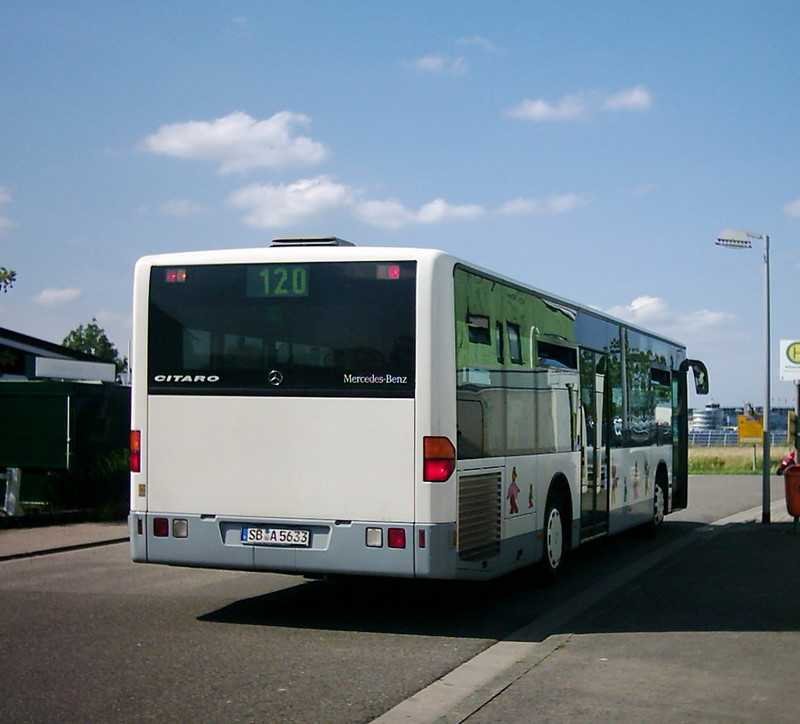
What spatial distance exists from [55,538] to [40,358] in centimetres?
1166

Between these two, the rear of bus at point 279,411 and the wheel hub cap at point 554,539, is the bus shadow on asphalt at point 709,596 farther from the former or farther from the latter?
the rear of bus at point 279,411

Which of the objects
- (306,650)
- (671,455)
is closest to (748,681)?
(306,650)

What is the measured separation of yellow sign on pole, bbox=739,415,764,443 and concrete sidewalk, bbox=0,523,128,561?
35155mm

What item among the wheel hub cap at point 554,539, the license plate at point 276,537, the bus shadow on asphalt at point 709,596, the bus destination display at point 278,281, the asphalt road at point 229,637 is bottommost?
the bus shadow on asphalt at point 709,596

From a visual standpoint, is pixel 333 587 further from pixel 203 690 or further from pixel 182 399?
pixel 203 690

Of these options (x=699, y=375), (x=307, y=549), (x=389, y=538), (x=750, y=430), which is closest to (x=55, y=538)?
(x=307, y=549)

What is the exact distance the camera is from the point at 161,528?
10.4 metres

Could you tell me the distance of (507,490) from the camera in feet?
36.7

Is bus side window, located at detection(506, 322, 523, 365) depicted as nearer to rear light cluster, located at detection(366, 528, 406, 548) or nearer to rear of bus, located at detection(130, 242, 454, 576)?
rear of bus, located at detection(130, 242, 454, 576)

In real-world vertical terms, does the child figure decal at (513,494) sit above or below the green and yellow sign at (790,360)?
below

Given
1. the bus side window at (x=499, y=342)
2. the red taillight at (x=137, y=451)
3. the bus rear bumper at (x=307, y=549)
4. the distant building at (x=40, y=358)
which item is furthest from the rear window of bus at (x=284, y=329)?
the distant building at (x=40, y=358)

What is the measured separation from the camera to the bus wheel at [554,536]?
497 inches

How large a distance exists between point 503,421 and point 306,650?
305 centimetres

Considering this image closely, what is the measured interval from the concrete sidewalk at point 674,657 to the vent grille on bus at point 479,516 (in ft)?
3.01
